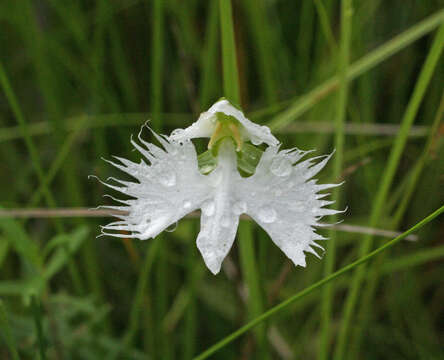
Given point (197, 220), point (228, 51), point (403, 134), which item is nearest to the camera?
point (228, 51)

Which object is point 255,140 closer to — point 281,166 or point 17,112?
point 281,166

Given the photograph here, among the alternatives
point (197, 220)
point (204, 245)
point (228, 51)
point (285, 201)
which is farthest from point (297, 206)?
point (197, 220)

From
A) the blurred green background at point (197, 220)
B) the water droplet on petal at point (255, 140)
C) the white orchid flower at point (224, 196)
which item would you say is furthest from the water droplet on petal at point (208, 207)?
the blurred green background at point (197, 220)

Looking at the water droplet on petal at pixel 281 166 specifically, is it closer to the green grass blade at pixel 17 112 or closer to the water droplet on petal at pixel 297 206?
the water droplet on petal at pixel 297 206

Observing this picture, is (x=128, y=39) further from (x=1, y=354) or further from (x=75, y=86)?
(x=1, y=354)

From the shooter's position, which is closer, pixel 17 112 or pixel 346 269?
pixel 346 269

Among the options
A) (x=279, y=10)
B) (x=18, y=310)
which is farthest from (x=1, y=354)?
(x=279, y=10)
